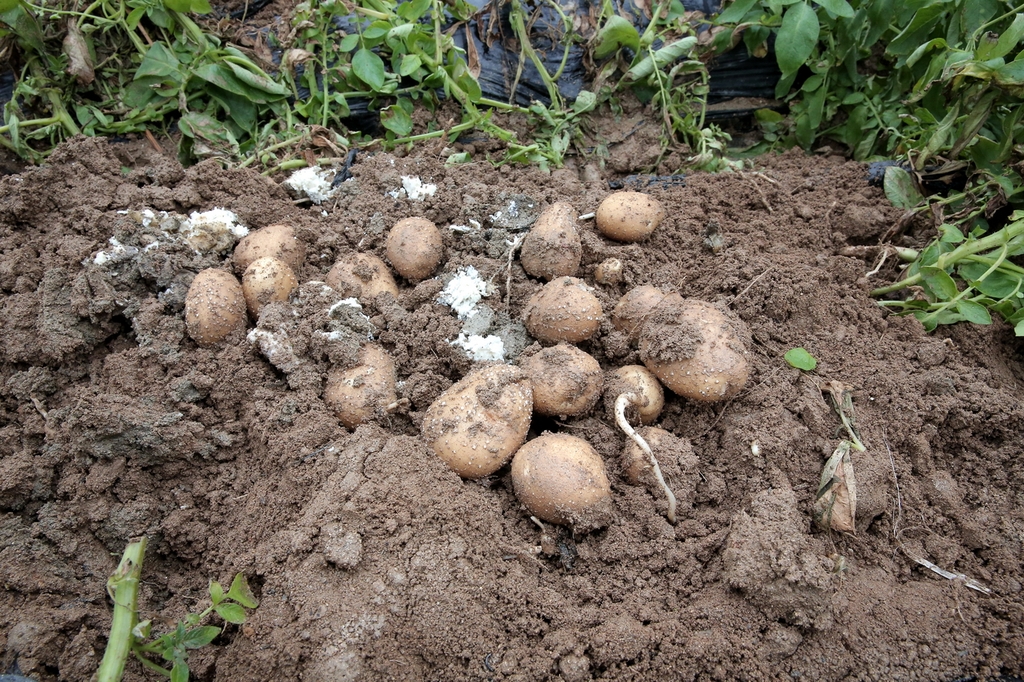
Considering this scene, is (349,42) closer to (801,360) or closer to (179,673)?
(801,360)

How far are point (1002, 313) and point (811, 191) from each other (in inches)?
30.9

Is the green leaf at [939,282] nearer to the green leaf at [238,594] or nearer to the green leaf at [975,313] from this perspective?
the green leaf at [975,313]

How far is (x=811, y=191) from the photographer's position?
7.81ft

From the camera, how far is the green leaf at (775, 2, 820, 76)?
7.79ft

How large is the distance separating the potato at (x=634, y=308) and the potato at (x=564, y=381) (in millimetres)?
227

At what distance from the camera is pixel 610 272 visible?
6.75 feet

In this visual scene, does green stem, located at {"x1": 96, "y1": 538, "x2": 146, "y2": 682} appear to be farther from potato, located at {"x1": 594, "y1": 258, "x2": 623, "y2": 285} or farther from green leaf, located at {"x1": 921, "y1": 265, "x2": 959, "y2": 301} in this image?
green leaf, located at {"x1": 921, "y1": 265, "x2": 959, "y2": 301}

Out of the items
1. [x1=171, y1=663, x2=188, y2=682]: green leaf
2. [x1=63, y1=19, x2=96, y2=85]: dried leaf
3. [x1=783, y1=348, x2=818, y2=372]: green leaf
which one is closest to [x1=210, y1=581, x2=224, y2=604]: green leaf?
[x1=171, y1=663, x2=188, y2=682]: green leaf

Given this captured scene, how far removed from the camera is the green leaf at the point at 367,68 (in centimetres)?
254

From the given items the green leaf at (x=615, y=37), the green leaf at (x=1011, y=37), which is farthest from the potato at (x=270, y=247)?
the green leaf at (x=1011, y=37)

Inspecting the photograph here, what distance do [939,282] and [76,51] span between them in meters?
3.37

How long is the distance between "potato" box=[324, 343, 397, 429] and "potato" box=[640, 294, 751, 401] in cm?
77

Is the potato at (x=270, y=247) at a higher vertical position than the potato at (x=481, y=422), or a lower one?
higher

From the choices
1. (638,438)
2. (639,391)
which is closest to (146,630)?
(638,438)
